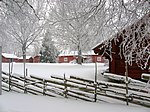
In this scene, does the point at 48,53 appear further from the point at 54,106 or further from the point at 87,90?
the point at 54,106

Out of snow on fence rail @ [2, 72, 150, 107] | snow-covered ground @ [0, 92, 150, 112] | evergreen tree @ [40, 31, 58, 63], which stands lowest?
snow-covered ground @ [0, 92, 150, 112]

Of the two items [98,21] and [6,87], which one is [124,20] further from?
[6,87]

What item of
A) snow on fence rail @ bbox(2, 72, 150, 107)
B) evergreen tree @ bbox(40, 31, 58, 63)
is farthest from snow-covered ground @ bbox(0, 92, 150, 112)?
evergreen tree @ bbox(40, 31, 58, 63)

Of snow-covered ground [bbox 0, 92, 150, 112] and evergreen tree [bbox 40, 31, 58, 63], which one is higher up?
evergreen tree [bbox 40, 31, 58, 63]

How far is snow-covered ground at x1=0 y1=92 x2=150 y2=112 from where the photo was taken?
7.94m

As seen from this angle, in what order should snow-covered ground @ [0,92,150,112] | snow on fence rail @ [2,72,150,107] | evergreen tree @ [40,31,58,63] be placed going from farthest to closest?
evergreen tree @ [40,31,58,63] → snow on fence rail @ [2,72,150,107] → snow-covered ground @ [0,92,150,112]

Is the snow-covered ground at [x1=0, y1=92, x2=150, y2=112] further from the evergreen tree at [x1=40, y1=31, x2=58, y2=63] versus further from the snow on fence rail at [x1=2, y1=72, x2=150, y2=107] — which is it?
the evergreen tree at [x1=40, y1=31, x2=58, y2=63]

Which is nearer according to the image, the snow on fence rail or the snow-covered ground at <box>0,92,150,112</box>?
the snow-covered ground at <box>0,92,150,112</box>

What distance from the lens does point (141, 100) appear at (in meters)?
8.58

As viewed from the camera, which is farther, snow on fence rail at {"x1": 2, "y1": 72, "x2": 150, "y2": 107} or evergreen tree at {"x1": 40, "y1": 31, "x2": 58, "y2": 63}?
evergreen tree at {"x1": 40, "y1": 31, "x2": 58, "y2": 63}

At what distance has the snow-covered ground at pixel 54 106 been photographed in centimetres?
794

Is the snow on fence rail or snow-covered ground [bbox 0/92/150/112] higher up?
the snow on fence rail

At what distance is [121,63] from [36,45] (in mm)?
23415

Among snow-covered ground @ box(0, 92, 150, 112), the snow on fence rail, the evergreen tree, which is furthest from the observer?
the evergreen tree
